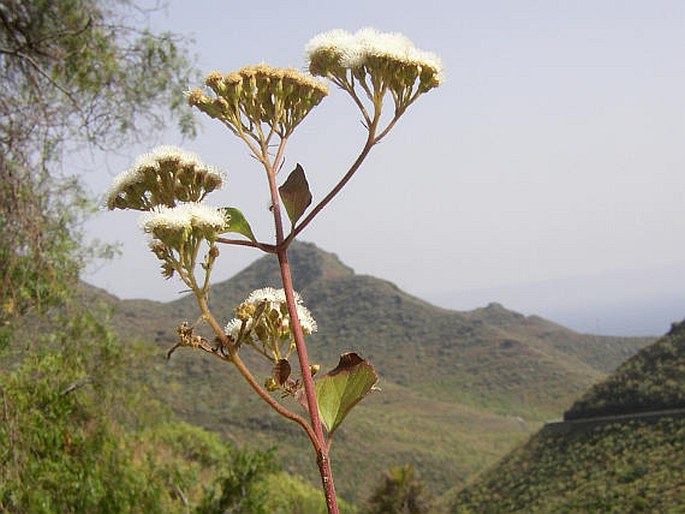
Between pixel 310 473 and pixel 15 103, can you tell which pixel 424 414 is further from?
pixel 15 103

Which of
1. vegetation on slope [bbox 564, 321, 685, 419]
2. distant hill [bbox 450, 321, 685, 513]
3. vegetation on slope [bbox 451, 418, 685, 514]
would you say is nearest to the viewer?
vegetation on slope [bbox 451, 418, 685, 514]

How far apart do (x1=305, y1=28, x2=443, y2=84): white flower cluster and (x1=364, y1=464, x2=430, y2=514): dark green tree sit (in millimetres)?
26132

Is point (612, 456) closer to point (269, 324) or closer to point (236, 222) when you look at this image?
point (269, 324)

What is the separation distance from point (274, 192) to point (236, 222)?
12 cm

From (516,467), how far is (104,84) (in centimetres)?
3363

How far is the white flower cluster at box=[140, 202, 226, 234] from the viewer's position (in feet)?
4.22

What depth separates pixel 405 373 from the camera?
65.8 meters

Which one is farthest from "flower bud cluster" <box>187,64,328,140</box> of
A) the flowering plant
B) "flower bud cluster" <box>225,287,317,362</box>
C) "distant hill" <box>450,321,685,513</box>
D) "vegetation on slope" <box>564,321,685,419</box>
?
"vegetation on slope" <box>564,321,685,419</box>

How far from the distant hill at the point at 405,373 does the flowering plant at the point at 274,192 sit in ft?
87.3

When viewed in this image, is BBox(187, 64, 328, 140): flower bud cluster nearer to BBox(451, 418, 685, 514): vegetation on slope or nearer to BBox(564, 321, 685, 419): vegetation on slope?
BBox(451, 418, 685, 514): vegetation on slope

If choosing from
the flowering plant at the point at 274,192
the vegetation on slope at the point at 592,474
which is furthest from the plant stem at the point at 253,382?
the vegetation on slope at the point at 592,474

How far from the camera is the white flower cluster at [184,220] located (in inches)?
50.7

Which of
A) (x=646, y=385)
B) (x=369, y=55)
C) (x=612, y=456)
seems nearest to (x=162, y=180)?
(x=369, y=55)

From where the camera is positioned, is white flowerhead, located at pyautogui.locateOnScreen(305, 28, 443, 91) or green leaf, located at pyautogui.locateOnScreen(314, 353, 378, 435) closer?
green leaf, located at pyautogui.locateOnScreen(314, 353, 378, 435)
